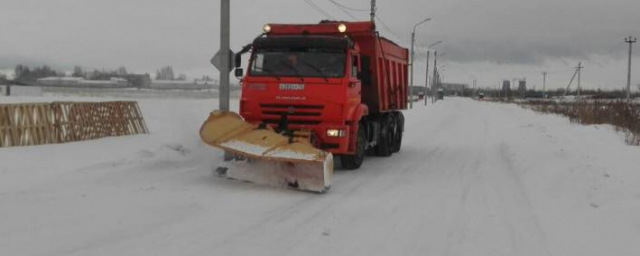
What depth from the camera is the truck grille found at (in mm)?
11648

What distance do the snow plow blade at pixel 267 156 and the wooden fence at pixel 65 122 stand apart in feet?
18.7

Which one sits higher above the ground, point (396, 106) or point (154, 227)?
point (396, 106)

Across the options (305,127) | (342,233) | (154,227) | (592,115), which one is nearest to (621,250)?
(342,233)

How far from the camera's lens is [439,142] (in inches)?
806

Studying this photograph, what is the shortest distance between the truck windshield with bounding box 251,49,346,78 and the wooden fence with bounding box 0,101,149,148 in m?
5.85

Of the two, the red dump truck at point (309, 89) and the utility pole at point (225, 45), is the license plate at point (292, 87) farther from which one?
the utility pole at point (225, 45)

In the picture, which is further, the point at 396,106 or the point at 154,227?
the point at 396,106

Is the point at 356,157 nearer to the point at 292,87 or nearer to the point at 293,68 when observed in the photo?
the point at 292,87

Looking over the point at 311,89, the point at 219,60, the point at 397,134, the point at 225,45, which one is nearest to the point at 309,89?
the point at 311,89

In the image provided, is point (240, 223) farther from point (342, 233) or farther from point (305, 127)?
point (305, 127)

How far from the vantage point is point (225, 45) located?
1341cm

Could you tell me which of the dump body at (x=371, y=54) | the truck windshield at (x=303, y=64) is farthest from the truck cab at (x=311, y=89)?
the dump body at (x=371, y=54)

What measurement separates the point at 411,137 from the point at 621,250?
16.8 metres

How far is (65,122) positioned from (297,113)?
6.99 metres
